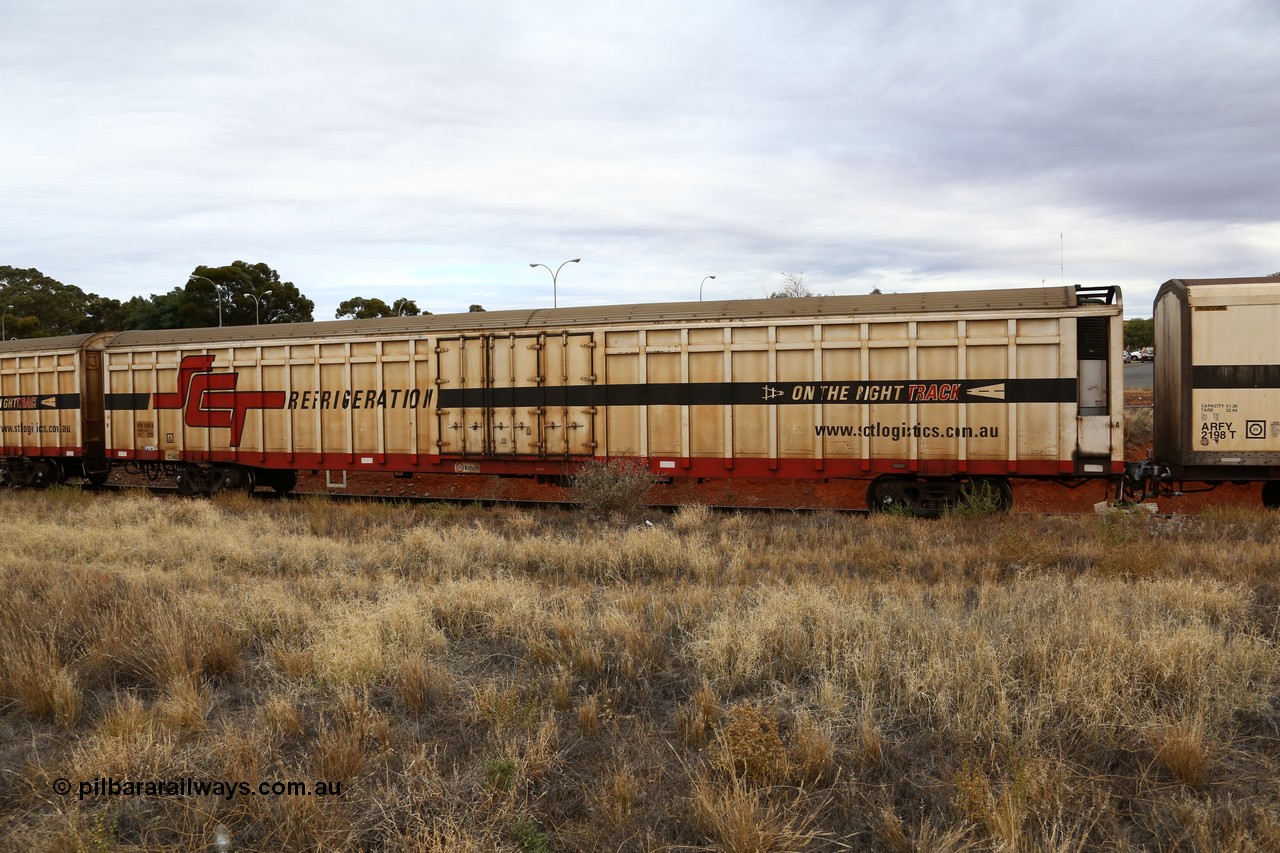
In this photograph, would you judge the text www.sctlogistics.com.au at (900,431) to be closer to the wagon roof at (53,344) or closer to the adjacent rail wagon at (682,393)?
the adjacent rail wagon at (682,393)

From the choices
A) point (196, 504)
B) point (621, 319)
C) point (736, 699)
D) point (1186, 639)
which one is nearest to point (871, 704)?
point (736, 699)

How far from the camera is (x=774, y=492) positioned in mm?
17891

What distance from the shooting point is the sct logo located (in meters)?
17.0

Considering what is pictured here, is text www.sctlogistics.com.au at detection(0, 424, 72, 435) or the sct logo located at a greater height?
the sct logo

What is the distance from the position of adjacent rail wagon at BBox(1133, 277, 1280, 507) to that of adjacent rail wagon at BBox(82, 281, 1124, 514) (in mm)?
1164

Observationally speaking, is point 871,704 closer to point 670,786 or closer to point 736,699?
point 736,699

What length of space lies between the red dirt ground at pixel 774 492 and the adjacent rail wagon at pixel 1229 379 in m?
1.53

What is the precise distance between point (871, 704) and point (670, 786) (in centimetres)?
142

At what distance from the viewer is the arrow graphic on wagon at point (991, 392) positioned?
12664mm

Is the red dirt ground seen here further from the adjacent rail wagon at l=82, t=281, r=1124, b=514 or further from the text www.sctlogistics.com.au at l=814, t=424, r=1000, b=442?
the adjacent rail wagon at l=82, t=281, r=1124, b=514

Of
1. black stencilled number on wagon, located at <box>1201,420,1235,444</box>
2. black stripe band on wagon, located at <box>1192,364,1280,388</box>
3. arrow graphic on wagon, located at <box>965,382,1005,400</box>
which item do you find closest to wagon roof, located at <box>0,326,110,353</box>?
arrow graphic on wagon, located at <box>965,382,1005,400</box>

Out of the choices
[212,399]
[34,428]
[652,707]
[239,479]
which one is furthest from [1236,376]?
[34,428]

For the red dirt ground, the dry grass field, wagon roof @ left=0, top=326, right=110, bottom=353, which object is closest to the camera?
the dry grass field

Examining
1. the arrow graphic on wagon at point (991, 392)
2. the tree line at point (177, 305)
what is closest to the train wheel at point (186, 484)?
the arrow graphic on wagon at point (991, 392)
